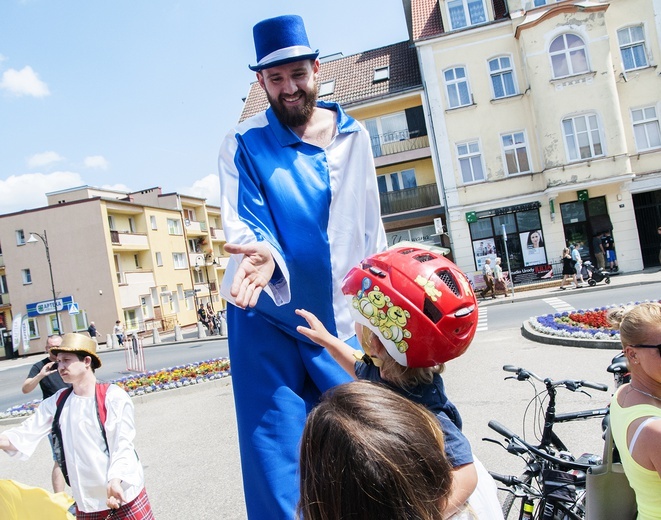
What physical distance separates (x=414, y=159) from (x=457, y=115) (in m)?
3.10

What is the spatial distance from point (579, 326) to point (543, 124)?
46.6 ft

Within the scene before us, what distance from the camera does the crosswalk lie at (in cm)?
1560

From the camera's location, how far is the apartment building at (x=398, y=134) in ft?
88.5

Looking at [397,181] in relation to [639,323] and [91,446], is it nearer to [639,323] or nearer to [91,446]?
[91,446]

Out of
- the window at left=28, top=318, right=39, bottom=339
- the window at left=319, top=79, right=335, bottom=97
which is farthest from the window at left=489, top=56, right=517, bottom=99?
the window at left=28, top=318, right=39, bottom=339

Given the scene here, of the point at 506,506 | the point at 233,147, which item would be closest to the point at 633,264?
the point at 506,506

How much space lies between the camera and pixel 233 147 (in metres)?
2.24

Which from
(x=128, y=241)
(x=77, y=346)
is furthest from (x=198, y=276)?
(x=77, y=346)

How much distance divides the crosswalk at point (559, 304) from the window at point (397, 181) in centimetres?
1065

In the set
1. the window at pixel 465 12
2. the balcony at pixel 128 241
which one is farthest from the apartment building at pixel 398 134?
the balcony at pixel 128 241

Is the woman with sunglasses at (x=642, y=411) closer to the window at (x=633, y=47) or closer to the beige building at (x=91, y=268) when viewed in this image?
the window at (x=633, y=47)

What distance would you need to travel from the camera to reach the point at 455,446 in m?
1.64

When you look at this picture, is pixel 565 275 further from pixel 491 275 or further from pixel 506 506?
pixel 506 506

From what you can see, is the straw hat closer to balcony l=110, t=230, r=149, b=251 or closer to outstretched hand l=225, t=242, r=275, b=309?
outstretched hand l=225, t=242, r=275, b=309
